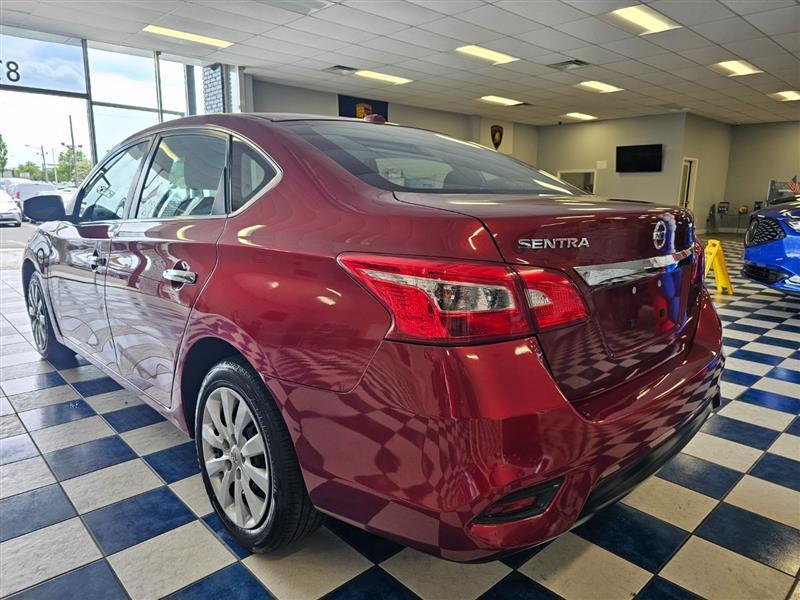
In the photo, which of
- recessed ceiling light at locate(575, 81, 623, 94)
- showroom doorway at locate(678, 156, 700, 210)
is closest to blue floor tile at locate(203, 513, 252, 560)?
recessed ceiling light at locate(575, 81, 623, 94)

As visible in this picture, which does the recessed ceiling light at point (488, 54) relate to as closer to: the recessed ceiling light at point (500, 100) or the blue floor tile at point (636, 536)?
the recessed ceiling light at point (500, 100)

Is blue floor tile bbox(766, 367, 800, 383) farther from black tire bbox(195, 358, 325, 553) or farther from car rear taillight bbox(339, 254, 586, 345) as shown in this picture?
black tire bbox(195, 358, 325, 553)

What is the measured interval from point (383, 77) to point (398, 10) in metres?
3.35

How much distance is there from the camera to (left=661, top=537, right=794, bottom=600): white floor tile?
127cm

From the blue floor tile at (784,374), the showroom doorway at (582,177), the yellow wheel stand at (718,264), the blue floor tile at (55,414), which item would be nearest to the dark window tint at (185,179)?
the blue floor tile at (55,414)

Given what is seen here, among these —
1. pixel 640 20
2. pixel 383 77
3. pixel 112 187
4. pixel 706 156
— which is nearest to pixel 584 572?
pixel 112 187

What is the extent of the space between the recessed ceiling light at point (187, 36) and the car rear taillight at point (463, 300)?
23.7 feet

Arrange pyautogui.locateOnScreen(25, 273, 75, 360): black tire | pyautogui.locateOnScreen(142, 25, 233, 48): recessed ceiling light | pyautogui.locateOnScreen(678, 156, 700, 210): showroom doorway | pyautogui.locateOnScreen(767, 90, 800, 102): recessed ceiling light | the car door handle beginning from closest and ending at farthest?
1. the car door handle
2. pyautogui.locateOnScreen(25, 273, 75, 360): black tire
3. pyautogui.locateOnScreen(142, 25, 233, 48): recessed ceiling light
4. pyautogui.locateOnScreen(767, 90, 800, 102): recessed ceiling light
5. pyautogui.locateOnScreen(678, 156, 700, 210): showroom doorway

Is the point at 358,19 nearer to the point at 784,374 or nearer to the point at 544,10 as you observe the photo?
the point at 544,10

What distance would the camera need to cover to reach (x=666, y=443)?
118cm

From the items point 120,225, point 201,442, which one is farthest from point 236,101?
point 201,442

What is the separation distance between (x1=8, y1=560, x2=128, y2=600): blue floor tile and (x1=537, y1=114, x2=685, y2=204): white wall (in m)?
13.7

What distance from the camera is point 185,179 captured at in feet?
5.52

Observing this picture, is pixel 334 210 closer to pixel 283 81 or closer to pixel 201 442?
pixel 201 442
